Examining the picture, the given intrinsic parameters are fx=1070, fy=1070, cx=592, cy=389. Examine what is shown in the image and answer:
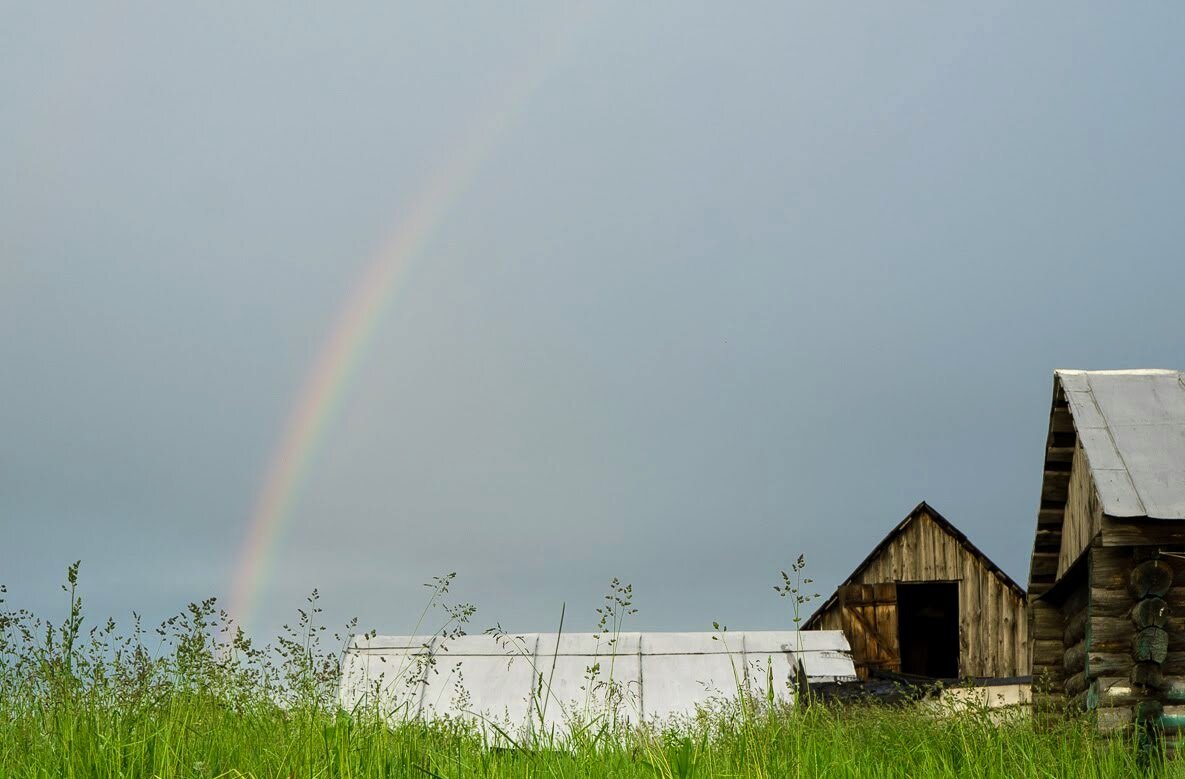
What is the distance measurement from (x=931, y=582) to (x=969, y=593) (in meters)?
0.87

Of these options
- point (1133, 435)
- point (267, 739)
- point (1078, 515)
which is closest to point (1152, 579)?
point (1133, 435)

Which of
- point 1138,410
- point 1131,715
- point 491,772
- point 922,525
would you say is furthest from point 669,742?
point 922,525

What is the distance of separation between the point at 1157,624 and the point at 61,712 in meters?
9.13

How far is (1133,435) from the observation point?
1121cm

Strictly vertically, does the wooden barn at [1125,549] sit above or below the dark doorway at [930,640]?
above

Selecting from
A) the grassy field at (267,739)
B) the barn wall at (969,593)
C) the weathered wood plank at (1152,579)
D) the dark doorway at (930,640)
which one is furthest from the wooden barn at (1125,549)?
the dark doorway at (930,640)

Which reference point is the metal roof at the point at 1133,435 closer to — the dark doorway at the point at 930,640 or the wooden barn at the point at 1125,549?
the wooden barn at the point at 1125,549

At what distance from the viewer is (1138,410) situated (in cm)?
1172

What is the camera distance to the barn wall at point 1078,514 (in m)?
11.0

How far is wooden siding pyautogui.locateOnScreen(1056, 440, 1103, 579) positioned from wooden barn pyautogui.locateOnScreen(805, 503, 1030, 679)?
11.5 m

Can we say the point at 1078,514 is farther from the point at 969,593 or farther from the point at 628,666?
the point at 969,593

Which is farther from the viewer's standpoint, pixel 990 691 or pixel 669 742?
pixel 990 691

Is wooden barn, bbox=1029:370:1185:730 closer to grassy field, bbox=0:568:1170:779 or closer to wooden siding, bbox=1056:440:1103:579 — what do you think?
wooden siding, bbox=1056:440:1103:579

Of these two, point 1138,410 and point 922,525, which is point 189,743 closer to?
point 1138,410
